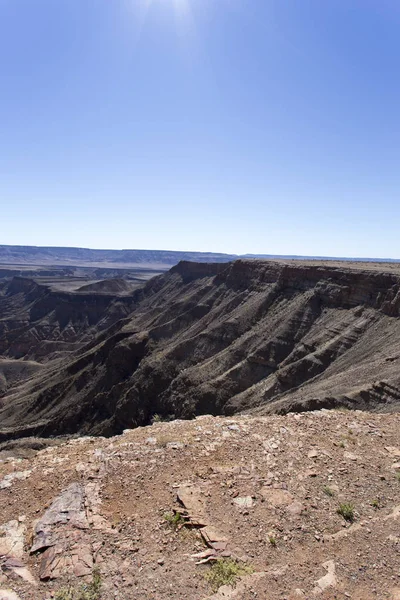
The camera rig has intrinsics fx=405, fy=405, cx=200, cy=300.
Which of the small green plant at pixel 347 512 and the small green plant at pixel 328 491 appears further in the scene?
the small green plant at pixel 328 491

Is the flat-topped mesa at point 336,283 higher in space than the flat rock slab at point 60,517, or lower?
higher

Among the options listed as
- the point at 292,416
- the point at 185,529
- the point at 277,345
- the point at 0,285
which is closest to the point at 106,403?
the point at 277,345

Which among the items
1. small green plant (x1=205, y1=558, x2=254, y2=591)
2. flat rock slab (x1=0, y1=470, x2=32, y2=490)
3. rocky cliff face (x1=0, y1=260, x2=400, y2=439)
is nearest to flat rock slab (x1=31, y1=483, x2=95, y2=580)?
flat rock slab (x1=0, y1=470, x2=32, y2=490)

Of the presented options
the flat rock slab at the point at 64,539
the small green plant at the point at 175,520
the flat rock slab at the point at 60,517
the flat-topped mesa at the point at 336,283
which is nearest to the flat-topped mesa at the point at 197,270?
the flat-topped mesa at the point at 336,283

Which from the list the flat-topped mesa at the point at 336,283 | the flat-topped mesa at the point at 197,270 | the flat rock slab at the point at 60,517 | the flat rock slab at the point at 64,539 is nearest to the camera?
the flat rock slab at the point at 64,539

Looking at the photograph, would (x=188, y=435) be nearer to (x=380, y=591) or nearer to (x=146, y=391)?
(x=380, y=591)

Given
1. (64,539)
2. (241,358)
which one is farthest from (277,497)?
(241,358)

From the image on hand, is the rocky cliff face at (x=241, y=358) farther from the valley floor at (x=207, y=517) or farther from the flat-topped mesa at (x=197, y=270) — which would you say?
the flat-topped mesa at (x=197, y=270)

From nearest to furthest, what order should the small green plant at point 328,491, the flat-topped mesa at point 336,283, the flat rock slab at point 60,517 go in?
the flat rock slab at point 60,517, the small green plant at point 328,491, the flat-topped mesa at point 336,283
